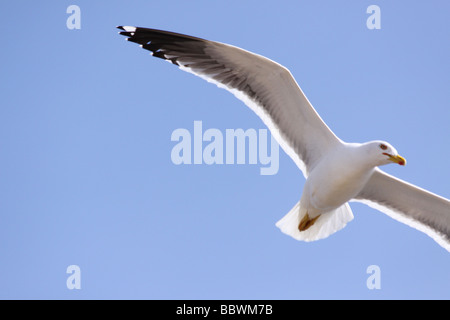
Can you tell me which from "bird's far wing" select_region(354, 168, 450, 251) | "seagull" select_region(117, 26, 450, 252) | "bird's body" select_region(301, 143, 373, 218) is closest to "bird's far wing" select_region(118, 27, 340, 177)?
"seagull" select_region(117, 26, 450, 252)

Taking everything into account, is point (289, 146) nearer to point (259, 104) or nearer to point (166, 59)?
point (259, 104)

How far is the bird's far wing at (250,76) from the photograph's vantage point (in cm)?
499

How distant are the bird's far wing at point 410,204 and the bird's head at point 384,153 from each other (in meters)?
0.59

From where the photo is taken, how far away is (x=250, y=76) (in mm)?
5074

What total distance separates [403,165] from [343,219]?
0.81m

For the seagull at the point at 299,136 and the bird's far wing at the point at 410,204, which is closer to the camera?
the seagull at the point at 299,136

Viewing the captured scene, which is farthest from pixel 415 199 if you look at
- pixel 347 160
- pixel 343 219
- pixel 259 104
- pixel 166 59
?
pixel 166 59

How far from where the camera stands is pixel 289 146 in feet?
17.6

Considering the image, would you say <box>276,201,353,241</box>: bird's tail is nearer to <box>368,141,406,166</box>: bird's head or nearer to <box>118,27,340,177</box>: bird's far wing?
<box>118,27,340,177</box>: bird's far wing

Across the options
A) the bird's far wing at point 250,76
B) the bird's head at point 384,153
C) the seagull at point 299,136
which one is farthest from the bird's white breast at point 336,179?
the bird's far wing at point 250,76

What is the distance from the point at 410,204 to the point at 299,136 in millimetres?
1162

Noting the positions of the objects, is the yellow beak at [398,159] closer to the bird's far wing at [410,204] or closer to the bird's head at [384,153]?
the bird's head at [384,153]

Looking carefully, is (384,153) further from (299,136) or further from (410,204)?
(410,204)

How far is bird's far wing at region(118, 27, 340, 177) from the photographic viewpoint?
16.4 ft
